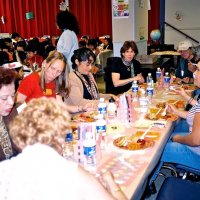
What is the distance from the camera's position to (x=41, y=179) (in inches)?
44.0

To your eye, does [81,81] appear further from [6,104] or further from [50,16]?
[50,16]

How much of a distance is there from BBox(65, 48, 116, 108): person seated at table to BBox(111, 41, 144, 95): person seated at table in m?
0.66

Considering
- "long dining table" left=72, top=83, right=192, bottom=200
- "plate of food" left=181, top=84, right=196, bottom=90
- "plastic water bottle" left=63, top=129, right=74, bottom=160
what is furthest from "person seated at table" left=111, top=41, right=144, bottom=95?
"plastic water bottle" left=63, top=129, right=74, bottom=160

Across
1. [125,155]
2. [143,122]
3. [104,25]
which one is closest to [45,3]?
[104,25]

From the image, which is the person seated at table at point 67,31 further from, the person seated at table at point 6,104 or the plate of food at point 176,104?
the person seated at table at point 6,104

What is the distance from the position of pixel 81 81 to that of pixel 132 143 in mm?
1286

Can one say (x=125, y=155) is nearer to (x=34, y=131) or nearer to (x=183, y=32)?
(x=34, y=131)

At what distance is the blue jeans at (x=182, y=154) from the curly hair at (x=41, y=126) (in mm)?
1407

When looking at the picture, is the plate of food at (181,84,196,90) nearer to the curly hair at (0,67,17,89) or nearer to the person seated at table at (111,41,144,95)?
the person seated at table at (111,41,144,95)

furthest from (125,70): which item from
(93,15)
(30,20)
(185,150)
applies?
(93,15)

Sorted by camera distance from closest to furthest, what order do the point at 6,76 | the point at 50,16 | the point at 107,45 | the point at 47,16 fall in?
the point at 6,76 < the point at 107,45 < the point at 47,16 < the point at 50,16

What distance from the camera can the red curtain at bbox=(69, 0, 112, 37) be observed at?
10234mm

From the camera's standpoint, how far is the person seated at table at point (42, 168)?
1.12 m

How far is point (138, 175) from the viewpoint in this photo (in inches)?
67.8
